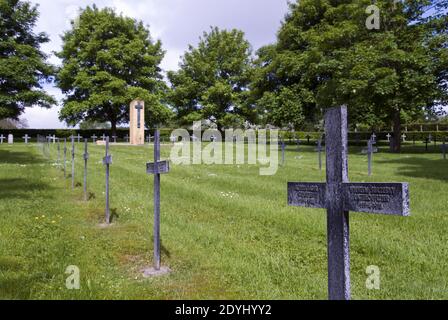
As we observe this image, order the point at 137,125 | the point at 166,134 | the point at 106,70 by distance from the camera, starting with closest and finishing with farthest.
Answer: the point at 137,125 → the point at 106,70 → the point at 166,134

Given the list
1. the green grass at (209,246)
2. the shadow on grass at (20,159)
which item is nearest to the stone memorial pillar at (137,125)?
the shadow on grass at (20,159)

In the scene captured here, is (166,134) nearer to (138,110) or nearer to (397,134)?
(138,110)

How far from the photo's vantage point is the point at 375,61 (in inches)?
978

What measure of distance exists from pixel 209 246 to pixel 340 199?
12.1 feet

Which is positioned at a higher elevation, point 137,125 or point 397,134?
point 137,125

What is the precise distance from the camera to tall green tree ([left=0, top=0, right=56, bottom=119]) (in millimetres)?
27059

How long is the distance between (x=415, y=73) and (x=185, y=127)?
34.1 metres

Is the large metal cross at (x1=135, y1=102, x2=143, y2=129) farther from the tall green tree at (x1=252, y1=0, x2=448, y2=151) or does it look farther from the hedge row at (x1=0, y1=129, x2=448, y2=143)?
the tall green tree at (x1=252, y1=0, x2=448, y2=151)

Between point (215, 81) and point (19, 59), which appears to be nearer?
point (19, 59)

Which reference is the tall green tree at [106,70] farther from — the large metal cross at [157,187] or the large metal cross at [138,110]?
the large metal cross at [157,187]

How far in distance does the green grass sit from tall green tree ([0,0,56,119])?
1796cm

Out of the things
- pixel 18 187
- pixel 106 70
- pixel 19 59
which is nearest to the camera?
pixel 18 187

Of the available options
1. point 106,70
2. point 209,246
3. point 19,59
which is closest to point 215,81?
point 106,70
